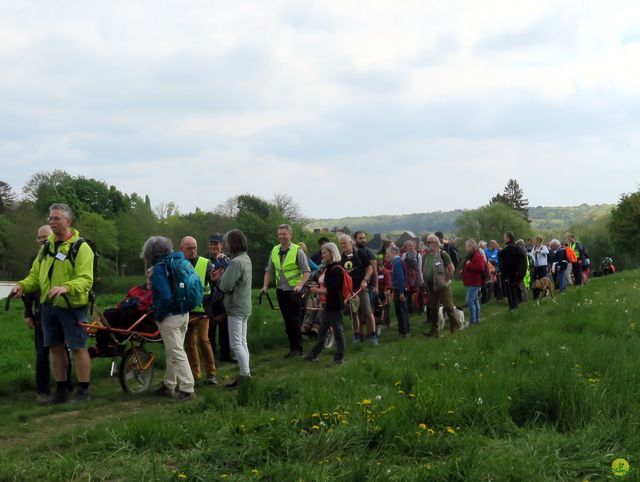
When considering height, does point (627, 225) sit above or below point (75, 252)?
below

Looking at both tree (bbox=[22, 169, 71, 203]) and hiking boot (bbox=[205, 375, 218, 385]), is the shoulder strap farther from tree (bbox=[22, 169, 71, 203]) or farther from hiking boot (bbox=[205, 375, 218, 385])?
tree (bbox=[22, 169, 71, 203])

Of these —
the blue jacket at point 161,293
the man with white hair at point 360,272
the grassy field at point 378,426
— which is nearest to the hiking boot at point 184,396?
the grassy field at point 378,426

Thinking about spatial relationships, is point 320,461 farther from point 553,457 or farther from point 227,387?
point 227,387

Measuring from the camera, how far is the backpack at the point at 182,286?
830 centimetres

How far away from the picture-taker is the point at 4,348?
1121 cm

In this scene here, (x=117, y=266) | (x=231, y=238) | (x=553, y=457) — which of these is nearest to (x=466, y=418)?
(x=553, y=457)

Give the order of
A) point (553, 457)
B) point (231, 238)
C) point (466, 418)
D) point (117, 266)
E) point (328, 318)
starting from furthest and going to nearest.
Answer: point (117, 266), point (328, 318), point (231, 238), point (466, 418), point (553, 457)

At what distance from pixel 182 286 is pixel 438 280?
676cm

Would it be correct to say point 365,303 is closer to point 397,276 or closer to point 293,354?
point 397,276

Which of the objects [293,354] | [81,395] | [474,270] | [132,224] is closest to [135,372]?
[81,395]

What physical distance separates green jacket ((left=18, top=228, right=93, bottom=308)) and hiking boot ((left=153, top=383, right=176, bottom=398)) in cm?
143

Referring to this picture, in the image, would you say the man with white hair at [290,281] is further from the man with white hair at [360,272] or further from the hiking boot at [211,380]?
the hiking boot at [211,380]

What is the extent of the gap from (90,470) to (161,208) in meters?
107

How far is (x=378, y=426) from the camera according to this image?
17.6 feet
